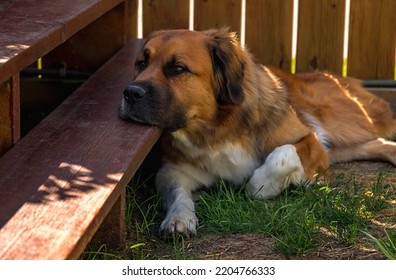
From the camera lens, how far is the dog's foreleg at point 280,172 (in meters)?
4.92

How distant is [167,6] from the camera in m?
6.74

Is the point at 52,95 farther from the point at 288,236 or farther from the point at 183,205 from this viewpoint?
the point at 288,236

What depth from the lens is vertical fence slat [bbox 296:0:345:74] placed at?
6.66 m

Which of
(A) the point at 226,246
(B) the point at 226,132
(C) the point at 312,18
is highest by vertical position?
(C) the point at 312,18

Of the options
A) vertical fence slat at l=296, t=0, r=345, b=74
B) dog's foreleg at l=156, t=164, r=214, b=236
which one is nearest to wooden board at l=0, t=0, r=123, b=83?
dog's foreleg at l=156, t=164, r=214, b=236

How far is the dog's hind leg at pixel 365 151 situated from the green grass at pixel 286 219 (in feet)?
2.85

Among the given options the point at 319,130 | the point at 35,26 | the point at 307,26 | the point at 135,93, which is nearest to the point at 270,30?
the point at 307,26

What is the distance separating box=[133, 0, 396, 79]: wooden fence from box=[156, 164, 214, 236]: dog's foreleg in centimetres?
191

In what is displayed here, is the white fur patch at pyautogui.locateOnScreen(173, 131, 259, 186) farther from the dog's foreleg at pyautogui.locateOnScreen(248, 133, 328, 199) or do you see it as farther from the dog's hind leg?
the dog's hind leg

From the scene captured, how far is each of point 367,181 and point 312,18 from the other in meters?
1.81

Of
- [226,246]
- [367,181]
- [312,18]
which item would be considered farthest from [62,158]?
[312,18]

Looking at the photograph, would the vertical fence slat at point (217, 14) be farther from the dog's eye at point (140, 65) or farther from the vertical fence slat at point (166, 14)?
the dog's eye at point (140, 65)

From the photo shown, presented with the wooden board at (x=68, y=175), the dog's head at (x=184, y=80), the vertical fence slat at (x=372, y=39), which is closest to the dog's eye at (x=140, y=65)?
the dog's head at (x=184, y=80)

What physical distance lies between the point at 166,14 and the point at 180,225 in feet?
9.13
